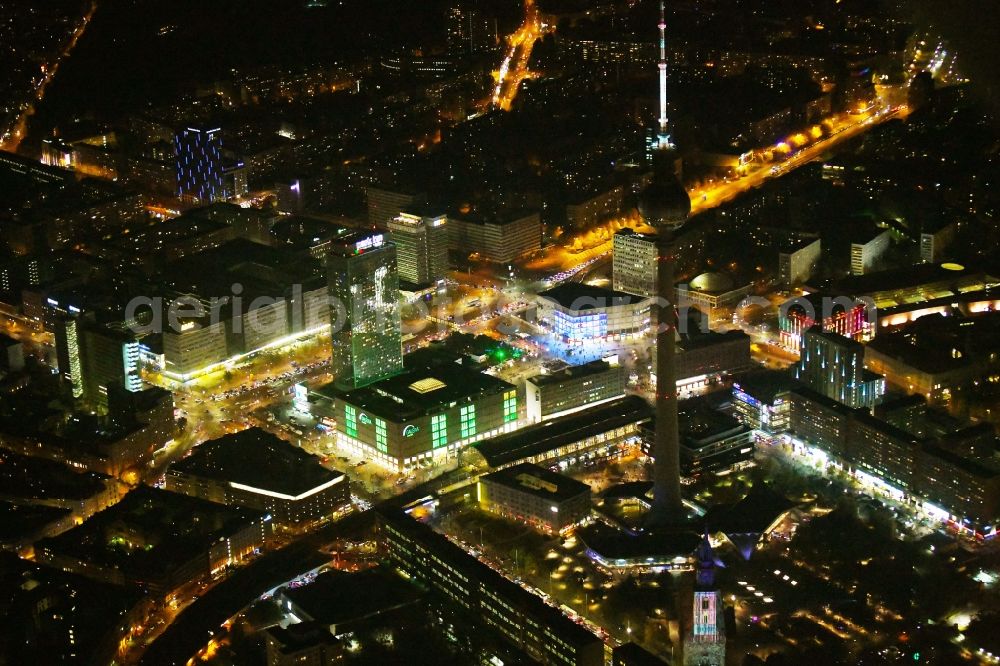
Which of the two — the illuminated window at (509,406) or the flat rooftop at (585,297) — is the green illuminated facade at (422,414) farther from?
the flat rooftop at (585,297)

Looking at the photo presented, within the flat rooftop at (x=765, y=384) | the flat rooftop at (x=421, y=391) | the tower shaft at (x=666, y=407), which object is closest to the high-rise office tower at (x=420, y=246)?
the flat rooftop at (x=421, y=391)

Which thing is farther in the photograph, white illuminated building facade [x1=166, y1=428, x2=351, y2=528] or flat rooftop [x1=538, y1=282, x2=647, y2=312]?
flat rooftop [x1=538, y1=282, x2=647, y2=312]

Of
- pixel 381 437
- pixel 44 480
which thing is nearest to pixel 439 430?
pixel 381 437

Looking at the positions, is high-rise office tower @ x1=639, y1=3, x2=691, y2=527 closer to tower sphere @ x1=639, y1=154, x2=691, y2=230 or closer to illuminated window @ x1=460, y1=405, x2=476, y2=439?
tower sphere @ x1=639, y1=154, x2=691, y2=230

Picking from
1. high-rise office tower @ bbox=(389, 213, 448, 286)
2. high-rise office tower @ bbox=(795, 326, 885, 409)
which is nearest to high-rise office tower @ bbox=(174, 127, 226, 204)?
high-rise office tower @ bbox=(389, 213, 448, 286)

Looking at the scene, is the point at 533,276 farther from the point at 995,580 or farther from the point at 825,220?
the point at 995,580
